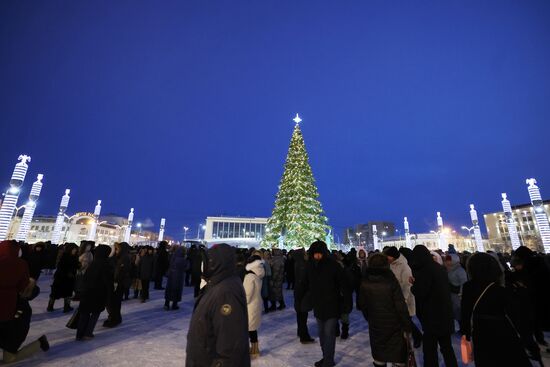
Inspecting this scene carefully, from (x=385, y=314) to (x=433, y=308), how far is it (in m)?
1.18

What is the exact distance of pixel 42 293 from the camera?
13031 mm

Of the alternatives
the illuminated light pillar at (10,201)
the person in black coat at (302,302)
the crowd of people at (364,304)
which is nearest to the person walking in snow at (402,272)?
the crowd of people at (364,304)

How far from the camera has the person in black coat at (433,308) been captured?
15.4 feet

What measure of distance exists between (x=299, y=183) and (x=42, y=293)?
19730 mm

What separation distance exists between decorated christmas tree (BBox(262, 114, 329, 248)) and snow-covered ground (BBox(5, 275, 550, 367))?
16.3 metres

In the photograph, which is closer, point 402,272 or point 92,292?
point 402,272

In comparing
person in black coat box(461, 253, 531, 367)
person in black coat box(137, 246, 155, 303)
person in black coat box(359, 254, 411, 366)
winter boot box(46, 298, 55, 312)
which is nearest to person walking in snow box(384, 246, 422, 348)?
person in black coat box(359, 254, 411, 366)

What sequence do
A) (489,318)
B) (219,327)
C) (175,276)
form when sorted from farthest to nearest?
(175,276) < (489,318) < (219,327)

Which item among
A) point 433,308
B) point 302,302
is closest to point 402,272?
point 433,308

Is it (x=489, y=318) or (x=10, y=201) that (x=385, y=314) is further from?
A: (x=10, y=201)

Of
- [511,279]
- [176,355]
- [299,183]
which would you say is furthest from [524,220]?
[176,355]

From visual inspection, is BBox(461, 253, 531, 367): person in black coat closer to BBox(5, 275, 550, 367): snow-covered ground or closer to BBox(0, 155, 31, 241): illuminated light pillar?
BBox(5, 275, 550, 367): snow-covered ground

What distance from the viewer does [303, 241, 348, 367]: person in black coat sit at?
525 centimetres

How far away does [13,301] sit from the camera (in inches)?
205
